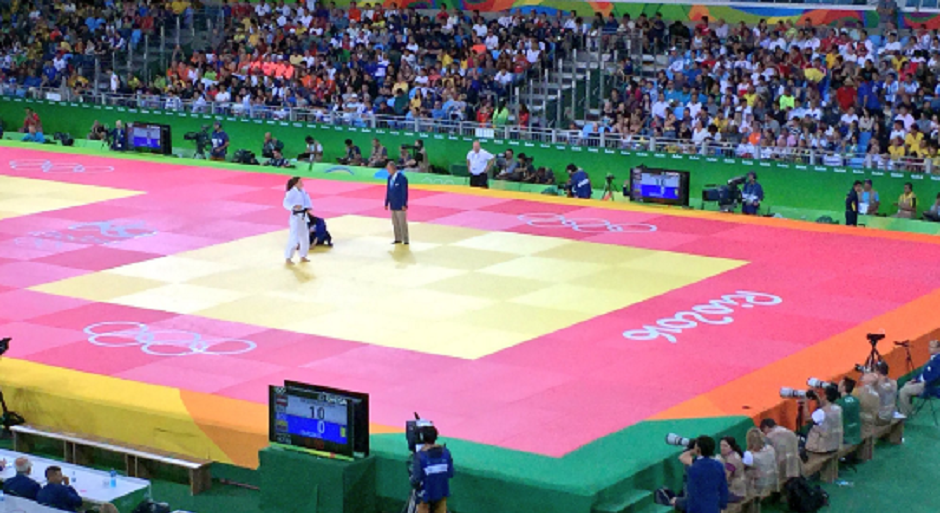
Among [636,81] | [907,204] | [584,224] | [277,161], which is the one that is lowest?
[584,224]

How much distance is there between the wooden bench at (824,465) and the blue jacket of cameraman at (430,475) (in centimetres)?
506

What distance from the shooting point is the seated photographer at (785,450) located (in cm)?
1784

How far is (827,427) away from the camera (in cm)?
1873

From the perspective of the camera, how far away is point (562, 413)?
19.7 metres

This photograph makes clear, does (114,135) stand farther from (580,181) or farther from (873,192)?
(873,192)

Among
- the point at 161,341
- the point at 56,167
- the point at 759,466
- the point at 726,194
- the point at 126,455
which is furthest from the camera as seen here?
the point at 56,167

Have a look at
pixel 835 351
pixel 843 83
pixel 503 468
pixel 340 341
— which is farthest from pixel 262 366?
pixel 843 83

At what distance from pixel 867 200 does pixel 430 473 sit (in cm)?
1982

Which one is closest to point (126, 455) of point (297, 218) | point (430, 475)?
point (430, 475)

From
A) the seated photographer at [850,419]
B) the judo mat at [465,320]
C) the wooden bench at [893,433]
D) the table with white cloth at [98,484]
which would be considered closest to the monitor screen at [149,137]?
the judo mat at [465,320]

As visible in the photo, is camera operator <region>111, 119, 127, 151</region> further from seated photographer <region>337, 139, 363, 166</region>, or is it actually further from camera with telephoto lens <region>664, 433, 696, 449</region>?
camera with telephoto lens <region>664, 433, 696, 449</region>

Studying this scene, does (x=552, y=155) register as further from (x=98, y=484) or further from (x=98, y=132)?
(x=98, y=484)

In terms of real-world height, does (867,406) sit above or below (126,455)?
above

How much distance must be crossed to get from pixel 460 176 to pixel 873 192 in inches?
428
